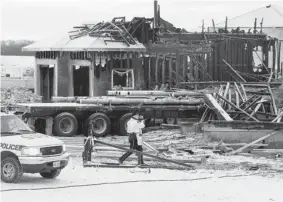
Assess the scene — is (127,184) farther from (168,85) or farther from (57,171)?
(168,85)

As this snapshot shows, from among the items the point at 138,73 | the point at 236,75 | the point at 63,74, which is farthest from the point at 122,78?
the point at 236,75

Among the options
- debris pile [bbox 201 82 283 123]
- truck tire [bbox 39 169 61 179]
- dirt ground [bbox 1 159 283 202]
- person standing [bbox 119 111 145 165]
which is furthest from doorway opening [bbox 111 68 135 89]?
truck tire [bbox 39 169 61 179]

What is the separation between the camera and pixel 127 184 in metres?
13.4

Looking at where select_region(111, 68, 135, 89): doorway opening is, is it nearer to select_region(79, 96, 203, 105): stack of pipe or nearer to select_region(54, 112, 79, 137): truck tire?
select_region(79, 96, 203, 105): stack of pipe

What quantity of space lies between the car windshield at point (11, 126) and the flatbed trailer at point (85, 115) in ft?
36.7

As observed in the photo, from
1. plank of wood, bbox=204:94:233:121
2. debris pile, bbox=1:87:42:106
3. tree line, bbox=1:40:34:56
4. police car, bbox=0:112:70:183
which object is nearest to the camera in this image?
police car, bbox=0:112:70:183

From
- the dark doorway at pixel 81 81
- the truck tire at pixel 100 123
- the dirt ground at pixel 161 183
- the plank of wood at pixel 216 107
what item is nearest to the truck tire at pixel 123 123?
the truck tire at pixel 100 123

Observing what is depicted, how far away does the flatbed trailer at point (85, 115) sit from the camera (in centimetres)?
2625

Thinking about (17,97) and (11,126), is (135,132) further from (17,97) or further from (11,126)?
(17,97)

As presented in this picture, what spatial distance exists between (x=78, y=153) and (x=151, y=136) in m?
5.20

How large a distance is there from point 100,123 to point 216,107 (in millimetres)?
5600

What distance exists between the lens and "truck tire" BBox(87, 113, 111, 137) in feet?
87.5

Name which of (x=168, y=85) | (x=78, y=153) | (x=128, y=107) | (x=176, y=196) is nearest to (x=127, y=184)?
(x=176, y=196)

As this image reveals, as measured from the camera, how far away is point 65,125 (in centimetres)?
2655
